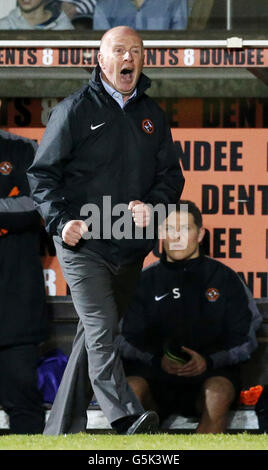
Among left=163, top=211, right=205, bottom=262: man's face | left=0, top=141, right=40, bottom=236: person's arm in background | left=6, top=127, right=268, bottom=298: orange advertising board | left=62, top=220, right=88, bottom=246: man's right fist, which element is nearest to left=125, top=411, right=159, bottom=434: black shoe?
left=62, top=220, right=88, bottom=246: man's right fist

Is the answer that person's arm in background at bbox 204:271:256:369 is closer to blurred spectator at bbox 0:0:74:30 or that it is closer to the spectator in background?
the spectator in background

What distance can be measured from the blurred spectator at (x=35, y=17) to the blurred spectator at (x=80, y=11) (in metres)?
0.04

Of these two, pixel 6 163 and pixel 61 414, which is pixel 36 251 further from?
pixel 61 414

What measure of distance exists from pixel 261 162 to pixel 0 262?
1.92 m

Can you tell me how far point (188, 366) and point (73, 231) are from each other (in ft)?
6.64

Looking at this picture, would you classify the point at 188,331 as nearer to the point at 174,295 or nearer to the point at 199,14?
the point at 174,295

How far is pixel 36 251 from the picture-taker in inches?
267

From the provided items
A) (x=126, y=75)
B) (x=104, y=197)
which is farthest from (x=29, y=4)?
(x=104, y=197)

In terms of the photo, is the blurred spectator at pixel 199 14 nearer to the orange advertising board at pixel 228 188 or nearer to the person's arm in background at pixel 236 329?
the orange advertising board at pixel 228 188

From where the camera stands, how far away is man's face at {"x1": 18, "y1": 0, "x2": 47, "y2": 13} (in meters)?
7.00

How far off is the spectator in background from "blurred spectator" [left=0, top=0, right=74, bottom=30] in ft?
0.70

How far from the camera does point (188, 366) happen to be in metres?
6.54

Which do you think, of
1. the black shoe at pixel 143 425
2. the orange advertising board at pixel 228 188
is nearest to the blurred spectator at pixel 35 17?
the orange advertising board at pixel 228 188
